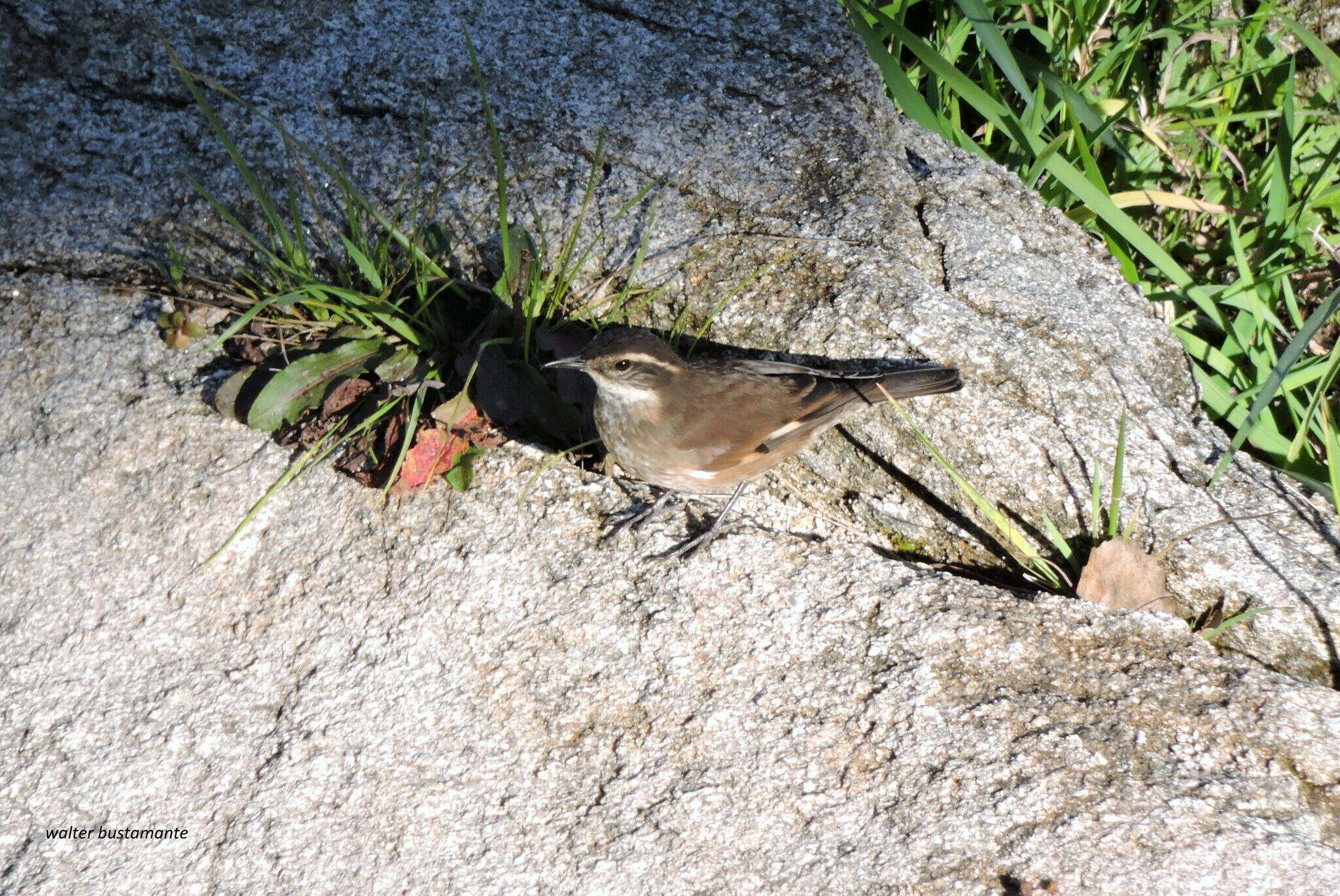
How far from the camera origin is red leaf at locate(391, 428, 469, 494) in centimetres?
347

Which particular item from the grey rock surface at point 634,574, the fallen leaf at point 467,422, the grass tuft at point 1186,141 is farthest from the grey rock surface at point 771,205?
the fallen leaf at point 467,422

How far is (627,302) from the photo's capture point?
3.88 metres

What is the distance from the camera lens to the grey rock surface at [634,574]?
269cm

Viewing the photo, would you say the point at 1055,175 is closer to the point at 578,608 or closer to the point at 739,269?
the point at 739,269

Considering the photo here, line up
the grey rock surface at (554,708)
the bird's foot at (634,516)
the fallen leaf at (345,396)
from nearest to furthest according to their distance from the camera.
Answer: the grey rock surface at (554,708)
the bird's foot at (634,516)
the fallen leaf at (345,396)

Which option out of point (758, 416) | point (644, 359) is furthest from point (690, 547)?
point (644, 359)

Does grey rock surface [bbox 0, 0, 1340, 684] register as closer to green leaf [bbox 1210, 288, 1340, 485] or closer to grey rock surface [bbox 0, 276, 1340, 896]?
green leaf [bbox 1210, 288, 1340, 485]

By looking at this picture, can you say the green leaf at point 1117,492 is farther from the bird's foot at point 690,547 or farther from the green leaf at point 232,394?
the green leaf at point 232,394

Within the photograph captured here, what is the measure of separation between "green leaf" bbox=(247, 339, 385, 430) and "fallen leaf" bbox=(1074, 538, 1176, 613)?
2580 millimetres

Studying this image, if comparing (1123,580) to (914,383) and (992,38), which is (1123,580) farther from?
(992,38)

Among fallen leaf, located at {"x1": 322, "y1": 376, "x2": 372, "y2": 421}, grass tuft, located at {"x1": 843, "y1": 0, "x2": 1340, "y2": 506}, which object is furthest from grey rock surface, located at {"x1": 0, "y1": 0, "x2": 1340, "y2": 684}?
fallen leaf, located at {"x1": 322, "y1": 376, "x2": 372, "y2": 421}

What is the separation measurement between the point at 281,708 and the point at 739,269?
7.20 ft

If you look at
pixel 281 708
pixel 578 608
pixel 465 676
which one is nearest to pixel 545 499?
pixel 578 608

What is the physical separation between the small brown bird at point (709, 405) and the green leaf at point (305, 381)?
30.3 inches
